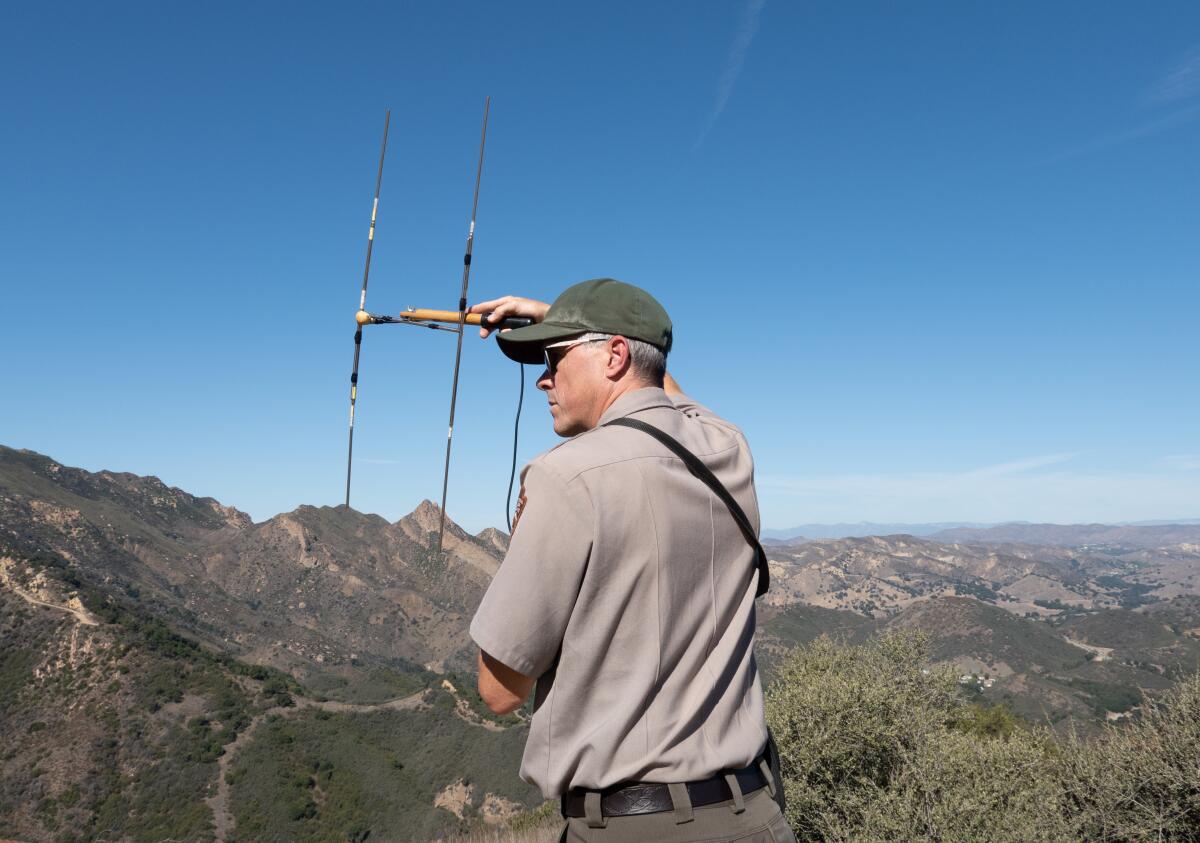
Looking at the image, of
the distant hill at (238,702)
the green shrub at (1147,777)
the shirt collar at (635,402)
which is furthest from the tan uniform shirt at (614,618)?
the distant hill at (238,702)

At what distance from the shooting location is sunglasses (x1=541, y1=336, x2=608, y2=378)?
231 centimetres

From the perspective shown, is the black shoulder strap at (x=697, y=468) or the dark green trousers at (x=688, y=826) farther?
the black shoulder strap at (x=697, y=468)

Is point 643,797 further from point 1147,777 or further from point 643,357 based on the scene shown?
point 1147,777

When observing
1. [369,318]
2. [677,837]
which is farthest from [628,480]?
[369,318]

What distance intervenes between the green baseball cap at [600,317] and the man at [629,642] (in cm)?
27

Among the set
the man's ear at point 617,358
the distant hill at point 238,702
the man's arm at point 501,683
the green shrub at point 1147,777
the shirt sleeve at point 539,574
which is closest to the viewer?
the shirt sleeve at point 539,574

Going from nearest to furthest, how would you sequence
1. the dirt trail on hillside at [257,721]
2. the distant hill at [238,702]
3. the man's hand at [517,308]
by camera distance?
the man's hand at [517,308], the dirt trail on hillside at [257,721], the distant hill at [238,702]

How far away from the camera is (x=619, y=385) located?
7.57 ft

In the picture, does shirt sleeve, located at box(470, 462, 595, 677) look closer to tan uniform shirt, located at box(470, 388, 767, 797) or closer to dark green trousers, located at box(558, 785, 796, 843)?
tan uniform shirt, located at box(470, 388, 767, 797)

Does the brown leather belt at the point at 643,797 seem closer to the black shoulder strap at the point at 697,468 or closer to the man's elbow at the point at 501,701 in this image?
the man's elbow at the point at 501,701

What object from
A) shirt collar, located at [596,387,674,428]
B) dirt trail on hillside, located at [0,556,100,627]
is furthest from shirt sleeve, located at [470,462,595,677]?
dirt trail on hillside, located at [0,556,100,627]

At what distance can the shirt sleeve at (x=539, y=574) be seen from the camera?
181 cm

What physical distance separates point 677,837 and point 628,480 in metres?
0.94

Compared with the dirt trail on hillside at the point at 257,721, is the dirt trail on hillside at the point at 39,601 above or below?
above
